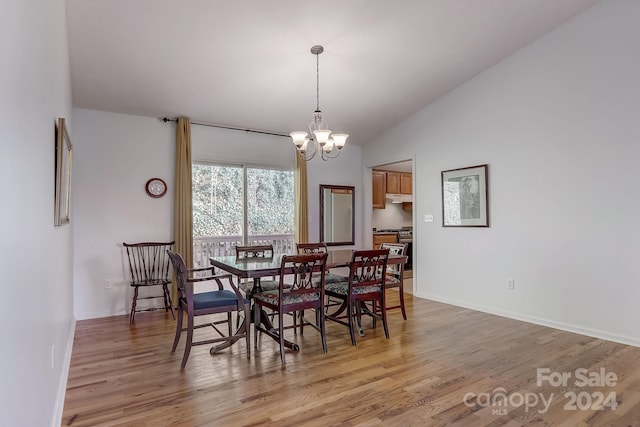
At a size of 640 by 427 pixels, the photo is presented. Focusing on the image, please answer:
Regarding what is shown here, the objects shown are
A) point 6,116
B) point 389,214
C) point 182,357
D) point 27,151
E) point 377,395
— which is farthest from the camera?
point 389,214

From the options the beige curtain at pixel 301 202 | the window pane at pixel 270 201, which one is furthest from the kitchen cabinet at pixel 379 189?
the window pane at pixel 270 201

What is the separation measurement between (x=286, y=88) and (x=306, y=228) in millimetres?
2219

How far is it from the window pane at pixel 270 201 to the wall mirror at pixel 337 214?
574 mm

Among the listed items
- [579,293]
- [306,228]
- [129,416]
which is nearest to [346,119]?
[306,228]

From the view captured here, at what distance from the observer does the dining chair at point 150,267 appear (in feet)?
14.9

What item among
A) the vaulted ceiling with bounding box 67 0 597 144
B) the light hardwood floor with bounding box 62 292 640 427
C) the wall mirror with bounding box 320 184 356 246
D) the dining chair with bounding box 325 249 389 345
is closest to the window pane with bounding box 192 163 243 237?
the vaulted ceiling with bounding box 67 0 597 144

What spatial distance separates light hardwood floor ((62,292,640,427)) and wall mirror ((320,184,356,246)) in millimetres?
2491

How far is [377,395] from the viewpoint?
2473mm

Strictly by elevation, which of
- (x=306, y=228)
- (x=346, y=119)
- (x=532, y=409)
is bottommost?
(x=532, y=409)

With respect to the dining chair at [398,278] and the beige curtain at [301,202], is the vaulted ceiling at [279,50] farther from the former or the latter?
the dining chair at [398,278]

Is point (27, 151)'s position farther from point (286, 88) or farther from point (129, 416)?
point (286, 88)

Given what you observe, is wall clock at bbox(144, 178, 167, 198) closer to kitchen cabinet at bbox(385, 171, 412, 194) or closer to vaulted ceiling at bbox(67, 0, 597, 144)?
vaulted ceiling at bbox(67, 0, 597, 144)

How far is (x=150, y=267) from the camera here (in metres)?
4.72

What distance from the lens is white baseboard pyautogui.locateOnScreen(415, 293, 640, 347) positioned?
345 cm
